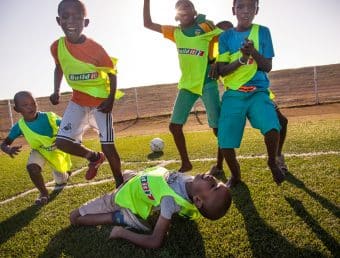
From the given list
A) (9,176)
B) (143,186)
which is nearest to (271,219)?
(143,186)

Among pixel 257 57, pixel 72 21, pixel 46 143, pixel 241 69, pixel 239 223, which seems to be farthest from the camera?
pixel 46 143

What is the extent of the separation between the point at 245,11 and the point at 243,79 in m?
0.72

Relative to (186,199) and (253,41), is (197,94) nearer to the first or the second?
(253,41)

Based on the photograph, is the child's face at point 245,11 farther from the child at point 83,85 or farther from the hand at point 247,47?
the child at point 83,85

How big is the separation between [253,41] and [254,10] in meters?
0.35

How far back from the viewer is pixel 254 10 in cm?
425

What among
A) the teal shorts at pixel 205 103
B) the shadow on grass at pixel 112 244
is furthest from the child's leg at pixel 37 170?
the teal shorts at pixel 205 103

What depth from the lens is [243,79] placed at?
4.25 meters

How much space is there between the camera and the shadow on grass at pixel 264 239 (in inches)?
111

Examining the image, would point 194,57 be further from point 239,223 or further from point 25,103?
point 239,223

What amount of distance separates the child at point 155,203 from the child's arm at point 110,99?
1.30m

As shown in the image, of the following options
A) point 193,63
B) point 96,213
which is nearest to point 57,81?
point 193,63

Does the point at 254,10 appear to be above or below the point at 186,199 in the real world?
above

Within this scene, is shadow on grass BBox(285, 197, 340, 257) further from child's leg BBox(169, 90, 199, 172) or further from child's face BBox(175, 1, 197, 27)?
child's face BBox(175, 1, 197, 27)
